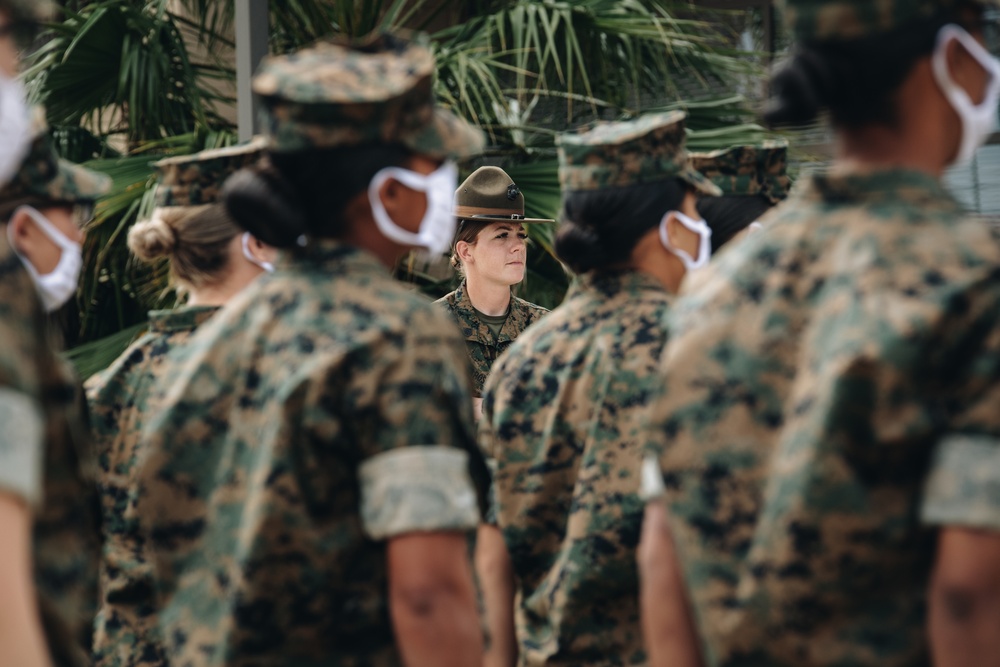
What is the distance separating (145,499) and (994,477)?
140cm

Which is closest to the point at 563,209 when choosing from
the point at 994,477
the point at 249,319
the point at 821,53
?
the point at 249,319

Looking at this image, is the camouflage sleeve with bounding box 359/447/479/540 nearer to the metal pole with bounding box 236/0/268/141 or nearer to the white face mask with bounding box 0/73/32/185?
the white face mask with bounding box 0/73/32/185

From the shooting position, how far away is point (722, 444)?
195 cm

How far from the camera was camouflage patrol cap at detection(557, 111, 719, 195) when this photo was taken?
3.23 meters

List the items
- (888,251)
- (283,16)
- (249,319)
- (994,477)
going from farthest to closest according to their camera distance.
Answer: (283,16) → (249,319) → (888,251) → (994,477)

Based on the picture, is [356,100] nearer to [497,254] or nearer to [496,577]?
[496,577]

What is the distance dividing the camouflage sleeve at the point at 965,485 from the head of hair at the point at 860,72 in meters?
0.47

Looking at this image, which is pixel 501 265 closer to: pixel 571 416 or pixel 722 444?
pixel 571 416

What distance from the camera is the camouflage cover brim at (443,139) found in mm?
2387

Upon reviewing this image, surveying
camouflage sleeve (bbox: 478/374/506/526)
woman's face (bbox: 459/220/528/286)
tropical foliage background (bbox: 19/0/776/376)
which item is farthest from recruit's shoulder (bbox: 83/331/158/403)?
tropical foliage background (bbox: 19/0/776/376)

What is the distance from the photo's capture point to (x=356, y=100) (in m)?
2.29

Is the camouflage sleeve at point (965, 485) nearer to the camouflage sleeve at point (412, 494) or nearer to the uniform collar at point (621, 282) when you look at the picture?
the camouflage sleeve at point (412, 494)

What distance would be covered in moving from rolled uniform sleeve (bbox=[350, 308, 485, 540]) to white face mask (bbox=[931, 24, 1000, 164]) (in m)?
0.81

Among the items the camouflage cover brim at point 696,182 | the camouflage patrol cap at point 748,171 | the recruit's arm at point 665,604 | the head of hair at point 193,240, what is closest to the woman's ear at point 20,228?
the head of hair at point 193,240
